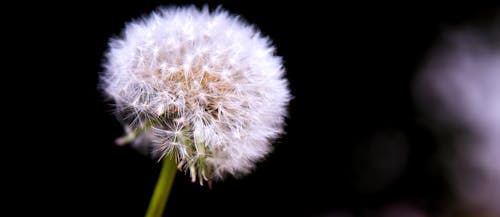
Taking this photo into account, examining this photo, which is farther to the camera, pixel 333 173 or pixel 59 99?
pixel 333 173

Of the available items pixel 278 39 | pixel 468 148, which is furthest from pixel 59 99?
pixel 468 148

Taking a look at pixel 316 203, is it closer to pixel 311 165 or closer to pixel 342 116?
pixel 311 165

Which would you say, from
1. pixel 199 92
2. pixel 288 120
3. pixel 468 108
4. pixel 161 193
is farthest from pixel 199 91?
pixel 468 108

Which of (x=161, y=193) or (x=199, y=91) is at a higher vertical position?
(x=199, y=91)

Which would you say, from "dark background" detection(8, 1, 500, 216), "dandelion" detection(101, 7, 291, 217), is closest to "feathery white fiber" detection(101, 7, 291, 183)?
"dandelion" detection(101, 7, 291, 217)

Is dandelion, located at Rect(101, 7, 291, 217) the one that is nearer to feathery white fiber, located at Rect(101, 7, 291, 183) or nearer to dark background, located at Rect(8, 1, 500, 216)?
feathery white fiber, located at Rect(101, 7, 291, 183)

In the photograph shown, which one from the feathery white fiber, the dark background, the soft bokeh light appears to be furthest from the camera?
the soft bokeh light

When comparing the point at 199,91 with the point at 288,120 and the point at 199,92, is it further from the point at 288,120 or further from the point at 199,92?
the point at 288,120
